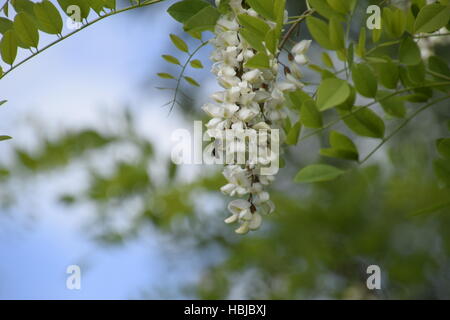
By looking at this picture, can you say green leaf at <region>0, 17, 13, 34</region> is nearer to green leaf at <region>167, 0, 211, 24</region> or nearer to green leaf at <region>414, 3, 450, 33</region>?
green leaf at <region>167, 0, 211, 24</region>

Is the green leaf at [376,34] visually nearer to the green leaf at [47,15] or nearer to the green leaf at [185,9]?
the green leaf at [185,9]

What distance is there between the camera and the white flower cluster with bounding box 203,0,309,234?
45 cm

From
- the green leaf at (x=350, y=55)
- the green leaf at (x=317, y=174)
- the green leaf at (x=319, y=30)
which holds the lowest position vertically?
the green leaf at (x=317, y=174)

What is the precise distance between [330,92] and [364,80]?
0.06m

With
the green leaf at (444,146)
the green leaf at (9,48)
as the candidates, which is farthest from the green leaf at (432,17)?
the green leaf at (9,48)

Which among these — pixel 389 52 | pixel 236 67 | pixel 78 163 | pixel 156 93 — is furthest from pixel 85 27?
pixel 156 93

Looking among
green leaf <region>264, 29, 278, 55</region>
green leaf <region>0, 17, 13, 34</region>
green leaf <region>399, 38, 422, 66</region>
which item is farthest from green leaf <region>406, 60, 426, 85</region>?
green leaf <region>0, 17, 13, 34</region>

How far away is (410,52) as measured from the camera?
1.53 ft

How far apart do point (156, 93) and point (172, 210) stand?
463 mm

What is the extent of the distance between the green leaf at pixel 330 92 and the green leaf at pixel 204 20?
0.12m

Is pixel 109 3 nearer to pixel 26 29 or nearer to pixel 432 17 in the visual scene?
pixel 26 29

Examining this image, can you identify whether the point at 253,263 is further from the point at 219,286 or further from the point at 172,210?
the point at 172,210

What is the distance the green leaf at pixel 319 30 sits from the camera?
0.44 m

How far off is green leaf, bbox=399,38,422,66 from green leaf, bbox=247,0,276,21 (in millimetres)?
109
